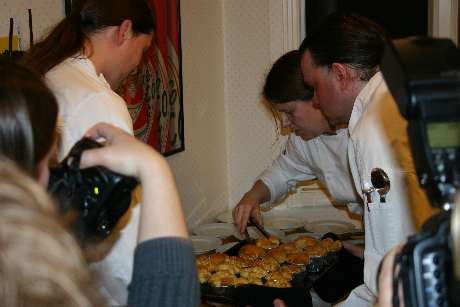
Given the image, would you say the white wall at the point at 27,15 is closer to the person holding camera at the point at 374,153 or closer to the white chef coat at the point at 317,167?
the person holding camera at the point at 374,153

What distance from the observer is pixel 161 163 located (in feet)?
3.01

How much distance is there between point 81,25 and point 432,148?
1108 millimetres

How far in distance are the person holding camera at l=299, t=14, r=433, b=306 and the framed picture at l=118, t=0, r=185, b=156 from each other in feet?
2.58

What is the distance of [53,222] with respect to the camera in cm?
70

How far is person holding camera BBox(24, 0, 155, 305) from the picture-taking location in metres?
1.38

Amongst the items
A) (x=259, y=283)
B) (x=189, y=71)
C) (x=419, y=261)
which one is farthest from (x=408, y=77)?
(x=189, y=71)

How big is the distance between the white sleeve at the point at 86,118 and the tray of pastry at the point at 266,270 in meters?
0.67

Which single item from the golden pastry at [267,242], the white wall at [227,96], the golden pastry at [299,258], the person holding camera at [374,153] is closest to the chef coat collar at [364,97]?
the person holding camera at [374,153]

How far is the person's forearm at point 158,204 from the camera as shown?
0.91 meters

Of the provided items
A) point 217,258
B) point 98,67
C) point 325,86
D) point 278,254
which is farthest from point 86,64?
point 278,254

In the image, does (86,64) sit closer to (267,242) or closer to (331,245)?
(267,242)

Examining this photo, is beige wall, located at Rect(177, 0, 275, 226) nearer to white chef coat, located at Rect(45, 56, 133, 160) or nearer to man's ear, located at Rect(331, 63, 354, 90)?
man's ear, located at Rect(331, 63, 354, 90)

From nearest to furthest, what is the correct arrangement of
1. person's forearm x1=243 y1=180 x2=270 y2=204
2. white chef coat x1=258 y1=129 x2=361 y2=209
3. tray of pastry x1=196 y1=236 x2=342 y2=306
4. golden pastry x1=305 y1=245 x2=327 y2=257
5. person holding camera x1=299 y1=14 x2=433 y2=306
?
person holding camera x1=299 y1=14 x2=433 y2=306 → tray of pastry x1=196 y1=236 x2=342 y2=306 → golden pastry x1=305 y1=245 x2=327 y2=257 → white chef coat x1=258 y1=129 x2=361 y2=209 → person's forearm x1=243 y1=180 x2=270 y2=204

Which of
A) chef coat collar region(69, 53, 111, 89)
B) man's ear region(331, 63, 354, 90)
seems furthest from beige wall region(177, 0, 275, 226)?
chef coat collar region(69, 53, 111, 89)
